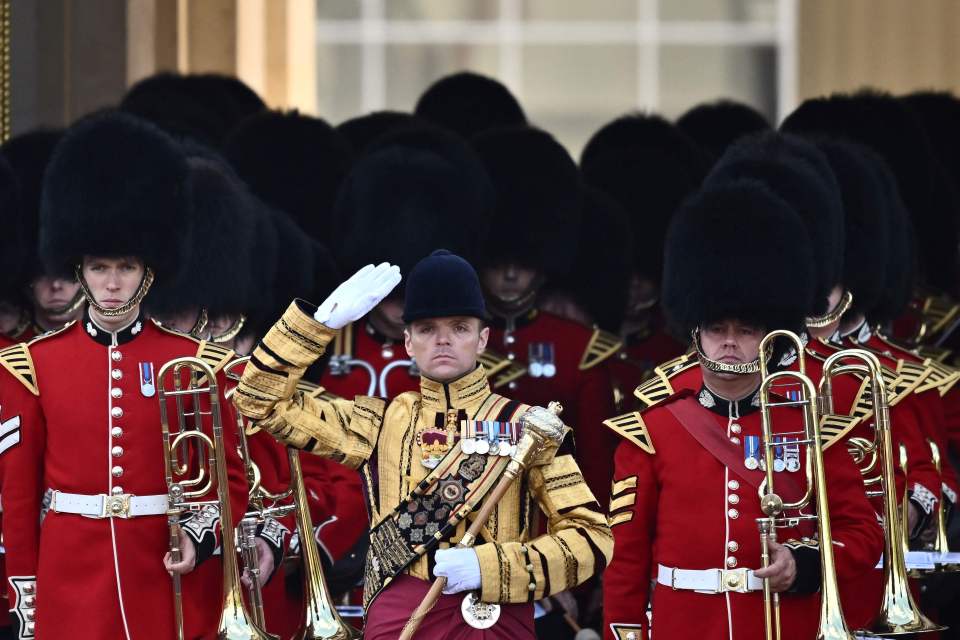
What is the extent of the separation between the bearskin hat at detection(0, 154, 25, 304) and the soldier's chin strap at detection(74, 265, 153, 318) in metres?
1.63

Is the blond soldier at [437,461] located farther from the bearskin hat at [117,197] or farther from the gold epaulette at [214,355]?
the bearskin hat at [117,197]

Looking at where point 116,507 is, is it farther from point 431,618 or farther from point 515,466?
point 515,466

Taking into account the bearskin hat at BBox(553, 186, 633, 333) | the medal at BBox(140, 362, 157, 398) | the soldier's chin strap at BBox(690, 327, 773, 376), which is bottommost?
the bearskin hat at BBox(553, 186, 633, 333)

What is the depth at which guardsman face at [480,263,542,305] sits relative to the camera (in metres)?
8.88

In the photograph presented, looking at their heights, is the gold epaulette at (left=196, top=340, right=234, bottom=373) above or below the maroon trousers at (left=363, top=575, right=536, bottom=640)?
above

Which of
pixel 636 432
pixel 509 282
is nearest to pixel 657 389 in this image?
pixel 636 432

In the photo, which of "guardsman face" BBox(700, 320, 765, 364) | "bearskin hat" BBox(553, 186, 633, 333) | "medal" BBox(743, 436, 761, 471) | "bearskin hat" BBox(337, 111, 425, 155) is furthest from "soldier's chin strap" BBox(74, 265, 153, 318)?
"bearskin hat" BBox(337, 111, 425, 155)

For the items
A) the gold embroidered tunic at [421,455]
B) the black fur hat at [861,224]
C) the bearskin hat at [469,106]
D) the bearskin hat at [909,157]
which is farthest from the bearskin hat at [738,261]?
the bearskin hat at [469,106]

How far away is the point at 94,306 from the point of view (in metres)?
6.30

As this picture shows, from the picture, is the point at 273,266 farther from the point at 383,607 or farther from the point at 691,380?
the point at 383,607

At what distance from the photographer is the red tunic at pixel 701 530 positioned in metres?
5.99

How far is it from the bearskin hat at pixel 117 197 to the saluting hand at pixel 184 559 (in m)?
0.77

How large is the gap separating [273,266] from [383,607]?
2472 millimetres

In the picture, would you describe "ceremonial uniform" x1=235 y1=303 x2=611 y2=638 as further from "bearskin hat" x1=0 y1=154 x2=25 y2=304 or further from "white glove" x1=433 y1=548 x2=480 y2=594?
"bearskin hat" x1=0 y1=154 x2=25 y2=304
